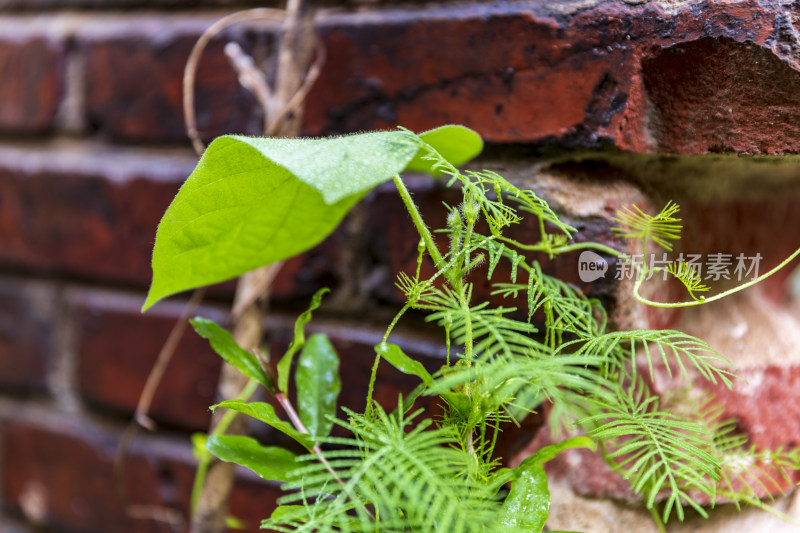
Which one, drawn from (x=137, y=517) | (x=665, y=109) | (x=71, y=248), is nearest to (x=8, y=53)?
(x=71, y=248)

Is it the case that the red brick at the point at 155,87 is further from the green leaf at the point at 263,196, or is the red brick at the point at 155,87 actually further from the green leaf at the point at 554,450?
the green leaf at the point at 554,450

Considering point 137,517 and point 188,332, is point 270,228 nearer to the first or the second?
point 188,332

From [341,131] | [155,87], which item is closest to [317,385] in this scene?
[341,131]

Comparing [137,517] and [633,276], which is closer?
[633,276]

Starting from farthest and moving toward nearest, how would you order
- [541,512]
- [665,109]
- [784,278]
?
[784,278], [665,109], [541,512]

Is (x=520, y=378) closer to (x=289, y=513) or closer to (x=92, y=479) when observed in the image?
(x=289, y=513)

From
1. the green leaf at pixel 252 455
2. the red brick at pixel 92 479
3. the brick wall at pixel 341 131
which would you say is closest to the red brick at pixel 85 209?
the brick wall at pixel 341 131

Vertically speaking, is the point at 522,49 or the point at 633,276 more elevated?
the point at 522,49
